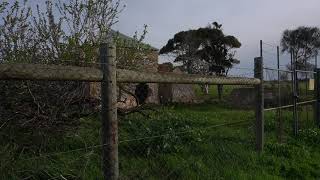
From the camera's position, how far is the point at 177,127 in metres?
7.64

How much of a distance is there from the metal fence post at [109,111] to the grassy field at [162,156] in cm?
42

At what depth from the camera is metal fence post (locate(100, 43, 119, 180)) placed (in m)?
4.41

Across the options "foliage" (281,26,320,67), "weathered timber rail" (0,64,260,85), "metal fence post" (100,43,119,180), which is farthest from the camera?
"foliage" (281,26,320,67)

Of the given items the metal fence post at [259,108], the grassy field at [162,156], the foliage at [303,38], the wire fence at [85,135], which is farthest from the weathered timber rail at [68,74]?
the foliage at [303,38]

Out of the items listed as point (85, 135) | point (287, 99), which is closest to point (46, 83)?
point (85, 135)

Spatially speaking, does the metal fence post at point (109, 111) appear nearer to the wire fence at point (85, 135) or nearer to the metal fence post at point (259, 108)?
the wire fence at point (85, 135)

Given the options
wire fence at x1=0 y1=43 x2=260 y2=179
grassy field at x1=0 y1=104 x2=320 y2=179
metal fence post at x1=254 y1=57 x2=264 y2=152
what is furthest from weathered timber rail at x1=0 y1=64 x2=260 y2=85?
metal fence post at x1=254 y1=57 x2=264 y2=152

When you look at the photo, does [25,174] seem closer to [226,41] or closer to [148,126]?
[148,126]

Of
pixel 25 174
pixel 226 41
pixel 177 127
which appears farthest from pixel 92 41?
pixel 226 41

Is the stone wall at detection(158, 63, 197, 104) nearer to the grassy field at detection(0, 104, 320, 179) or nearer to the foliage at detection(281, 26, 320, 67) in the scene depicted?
the grassy field at detection(0, 104, 320, 179)

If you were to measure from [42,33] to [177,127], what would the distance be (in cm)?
278

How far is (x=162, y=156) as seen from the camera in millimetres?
6383

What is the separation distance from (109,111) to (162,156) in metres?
2.14

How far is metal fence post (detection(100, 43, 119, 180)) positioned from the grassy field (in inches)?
16.5
